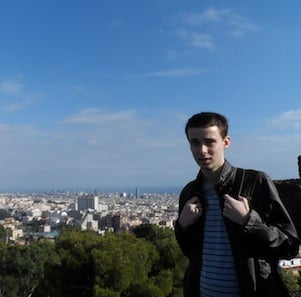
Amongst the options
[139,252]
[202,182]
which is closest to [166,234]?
[139,252]

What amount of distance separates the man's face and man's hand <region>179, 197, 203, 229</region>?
14 centimetres

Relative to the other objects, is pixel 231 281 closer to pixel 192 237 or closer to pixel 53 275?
pixel 192 237

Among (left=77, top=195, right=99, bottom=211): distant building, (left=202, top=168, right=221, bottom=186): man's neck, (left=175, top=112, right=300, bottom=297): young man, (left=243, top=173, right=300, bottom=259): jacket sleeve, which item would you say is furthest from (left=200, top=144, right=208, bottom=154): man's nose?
(left=77, top=195, right=99, bottom=211): distant building

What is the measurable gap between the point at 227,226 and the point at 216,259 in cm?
13

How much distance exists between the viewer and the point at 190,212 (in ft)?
5.56

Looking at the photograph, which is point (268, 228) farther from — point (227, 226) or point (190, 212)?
point (190, 212)

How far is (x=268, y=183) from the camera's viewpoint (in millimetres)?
1625

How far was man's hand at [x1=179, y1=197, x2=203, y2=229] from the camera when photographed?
169cm

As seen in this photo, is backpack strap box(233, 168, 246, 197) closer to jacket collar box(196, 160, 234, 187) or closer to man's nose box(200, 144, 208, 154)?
jacket collar box(196, 160, 234, 187)

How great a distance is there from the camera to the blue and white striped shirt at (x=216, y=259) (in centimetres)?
160

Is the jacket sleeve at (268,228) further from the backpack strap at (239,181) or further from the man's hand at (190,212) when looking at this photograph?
the man's hand at (190,212)

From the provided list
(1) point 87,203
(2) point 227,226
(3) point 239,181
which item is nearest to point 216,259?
(2) point 227,226

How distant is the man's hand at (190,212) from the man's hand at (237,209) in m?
0.14

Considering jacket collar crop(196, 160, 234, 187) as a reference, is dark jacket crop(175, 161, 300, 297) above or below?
below
